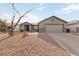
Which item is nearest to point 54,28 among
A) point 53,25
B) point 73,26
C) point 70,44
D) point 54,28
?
point 54,28

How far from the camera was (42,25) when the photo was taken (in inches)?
850

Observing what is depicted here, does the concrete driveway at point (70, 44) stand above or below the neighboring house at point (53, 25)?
below

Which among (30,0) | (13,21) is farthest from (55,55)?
(13,21)

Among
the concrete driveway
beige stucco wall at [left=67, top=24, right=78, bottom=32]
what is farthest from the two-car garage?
the concrete driveway

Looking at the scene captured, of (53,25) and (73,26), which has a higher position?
(53,25)

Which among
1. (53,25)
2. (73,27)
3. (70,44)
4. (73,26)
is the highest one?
(53,25)

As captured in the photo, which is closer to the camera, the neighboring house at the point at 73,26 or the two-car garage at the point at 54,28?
the two-car garage at the point at 54,28

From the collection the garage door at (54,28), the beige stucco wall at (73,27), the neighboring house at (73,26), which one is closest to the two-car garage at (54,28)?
the garage door at (54,28)

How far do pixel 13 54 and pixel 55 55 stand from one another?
1350 mm

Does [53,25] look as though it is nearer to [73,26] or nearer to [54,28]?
[54,28]

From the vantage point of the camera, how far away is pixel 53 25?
1986 centimetres

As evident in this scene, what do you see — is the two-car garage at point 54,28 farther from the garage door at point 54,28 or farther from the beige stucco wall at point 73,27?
the beige stucco wall at point 73,27

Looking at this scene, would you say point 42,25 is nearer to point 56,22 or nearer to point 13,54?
point 56,22

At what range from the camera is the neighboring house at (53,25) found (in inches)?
768
